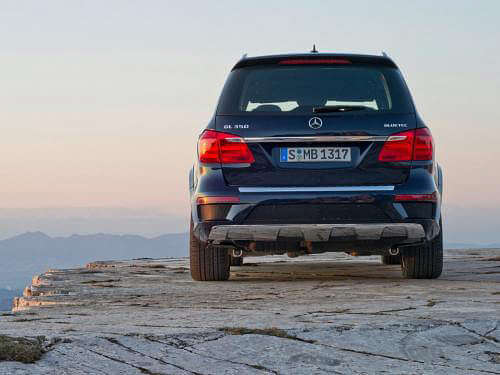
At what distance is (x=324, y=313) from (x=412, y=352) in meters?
0.97

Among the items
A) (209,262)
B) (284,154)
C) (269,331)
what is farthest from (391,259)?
(269,331)

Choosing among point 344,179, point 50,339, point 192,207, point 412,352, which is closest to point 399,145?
point 344,179

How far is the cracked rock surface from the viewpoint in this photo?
3.41 meters

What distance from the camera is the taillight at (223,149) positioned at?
665 cm

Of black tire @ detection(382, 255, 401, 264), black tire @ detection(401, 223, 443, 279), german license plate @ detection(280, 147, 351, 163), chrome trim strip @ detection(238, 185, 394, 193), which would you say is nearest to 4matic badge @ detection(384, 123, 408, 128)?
german license plate @ detection(280, 147, 351, 163)

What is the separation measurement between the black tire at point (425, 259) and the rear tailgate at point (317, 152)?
882 millimetres

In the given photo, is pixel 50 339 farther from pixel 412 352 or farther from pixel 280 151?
pixel 280 151

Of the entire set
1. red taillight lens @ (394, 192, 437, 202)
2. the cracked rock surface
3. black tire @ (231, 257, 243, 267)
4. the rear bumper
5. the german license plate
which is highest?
the german license plate

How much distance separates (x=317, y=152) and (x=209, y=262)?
1471mm

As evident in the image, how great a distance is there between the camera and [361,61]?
23.1 ft

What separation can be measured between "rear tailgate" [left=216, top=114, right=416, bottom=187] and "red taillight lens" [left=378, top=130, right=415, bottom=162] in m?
0.04

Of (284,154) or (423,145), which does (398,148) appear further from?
(284,154)

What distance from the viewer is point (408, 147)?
6.70 metres

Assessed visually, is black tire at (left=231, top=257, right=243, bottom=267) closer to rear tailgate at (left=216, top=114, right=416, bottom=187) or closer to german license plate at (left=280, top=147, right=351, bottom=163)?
rear tailgate at (left=216, top=114, right=416, bottom=187)
